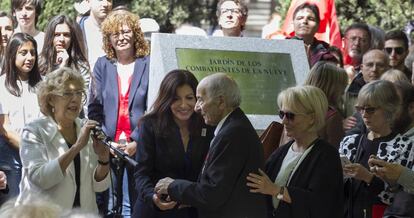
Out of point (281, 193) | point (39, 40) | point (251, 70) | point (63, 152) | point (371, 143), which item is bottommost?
point (281, 193)

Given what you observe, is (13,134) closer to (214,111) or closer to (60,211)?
(214,111)

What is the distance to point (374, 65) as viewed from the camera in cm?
1152

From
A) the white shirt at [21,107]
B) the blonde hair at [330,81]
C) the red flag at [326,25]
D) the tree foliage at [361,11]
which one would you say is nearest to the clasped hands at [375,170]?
the blonde hair at [330,81]

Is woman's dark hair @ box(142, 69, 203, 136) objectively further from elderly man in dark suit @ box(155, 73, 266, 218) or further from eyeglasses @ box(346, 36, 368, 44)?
eyeglasses @ box(346, 36, 368, 44)

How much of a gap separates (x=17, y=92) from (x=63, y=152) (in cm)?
208

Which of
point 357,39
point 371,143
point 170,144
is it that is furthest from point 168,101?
point 357,39

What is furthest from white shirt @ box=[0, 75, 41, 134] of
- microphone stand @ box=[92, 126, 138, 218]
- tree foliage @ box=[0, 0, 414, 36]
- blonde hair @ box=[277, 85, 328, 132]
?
tree foliage @ box=[0, 0, 414, 36]

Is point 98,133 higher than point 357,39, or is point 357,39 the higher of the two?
point 357,39

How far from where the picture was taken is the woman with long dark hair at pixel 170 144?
28.1 feet

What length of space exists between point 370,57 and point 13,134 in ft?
11.6

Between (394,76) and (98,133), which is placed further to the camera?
(394,76)

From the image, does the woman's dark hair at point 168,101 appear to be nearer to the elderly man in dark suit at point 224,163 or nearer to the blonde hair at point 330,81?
the elderly man in dark suit at point 224,163

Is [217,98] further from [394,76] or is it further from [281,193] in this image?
[394,76]

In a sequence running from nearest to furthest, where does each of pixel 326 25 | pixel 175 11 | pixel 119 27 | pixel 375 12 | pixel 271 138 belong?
pixel 271 138
pixel 119 27
pixel 326 25
pixel 375 12
pixel 175 11
